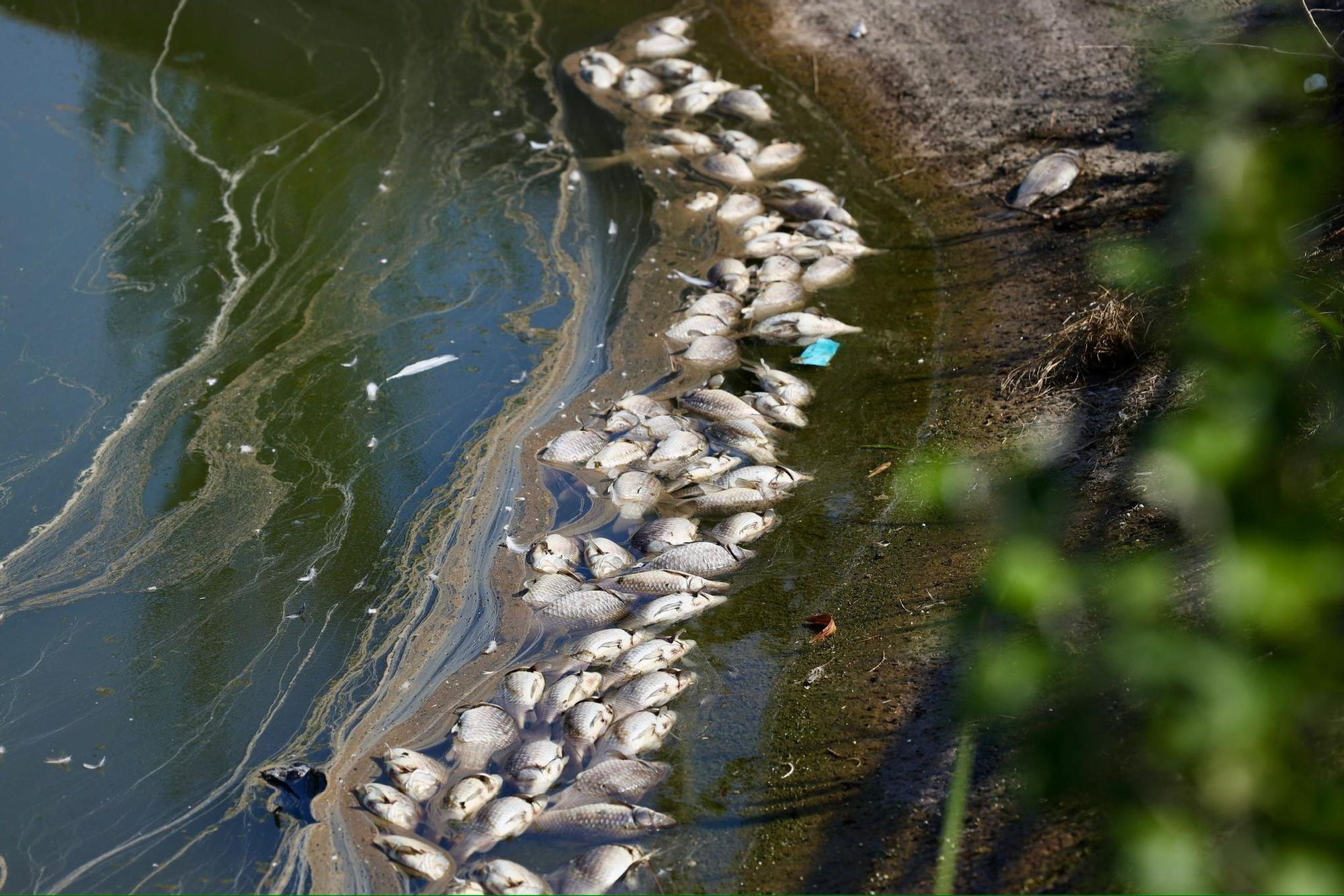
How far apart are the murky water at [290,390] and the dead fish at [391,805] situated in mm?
231

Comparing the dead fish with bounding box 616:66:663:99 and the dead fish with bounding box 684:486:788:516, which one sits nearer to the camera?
the dead fish with bounding box 684:486:788:516

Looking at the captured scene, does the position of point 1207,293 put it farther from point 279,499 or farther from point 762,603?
point 279,499

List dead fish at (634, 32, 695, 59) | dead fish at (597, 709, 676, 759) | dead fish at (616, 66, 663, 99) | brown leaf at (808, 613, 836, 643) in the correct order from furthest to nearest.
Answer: dead fish at (634, 32, 695, 59) < dead fish at (616, 66, 663, 99) < brown leaf at (808, 613, 836, 643) < dead fish at (597, 709, 676, 759)

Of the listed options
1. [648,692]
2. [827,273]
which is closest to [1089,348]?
[827,273]

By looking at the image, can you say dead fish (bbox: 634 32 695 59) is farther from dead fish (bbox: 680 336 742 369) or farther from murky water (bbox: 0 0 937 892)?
dead fish (bbox: 680 336 742 369)

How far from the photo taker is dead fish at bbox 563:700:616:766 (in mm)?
4211

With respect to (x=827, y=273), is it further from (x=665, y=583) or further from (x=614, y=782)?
(x=614, y=782)

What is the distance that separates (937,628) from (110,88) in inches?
320

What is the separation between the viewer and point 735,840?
3.79 metres

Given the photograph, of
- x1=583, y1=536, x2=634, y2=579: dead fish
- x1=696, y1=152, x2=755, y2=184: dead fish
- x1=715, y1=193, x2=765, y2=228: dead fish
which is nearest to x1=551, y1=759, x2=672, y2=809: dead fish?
x1=583, y1=536, x2=634, y2=579: dead fish

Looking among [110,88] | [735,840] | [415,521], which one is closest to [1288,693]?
[735,840]

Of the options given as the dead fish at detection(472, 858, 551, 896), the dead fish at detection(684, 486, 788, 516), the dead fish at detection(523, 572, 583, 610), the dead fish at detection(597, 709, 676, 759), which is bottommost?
the dead fish at detection(684, 486, 788, 516)

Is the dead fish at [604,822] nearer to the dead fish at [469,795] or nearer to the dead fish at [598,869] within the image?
the dead fish at [598,869]

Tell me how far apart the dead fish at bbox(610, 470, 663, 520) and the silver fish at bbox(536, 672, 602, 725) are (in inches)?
45.7
